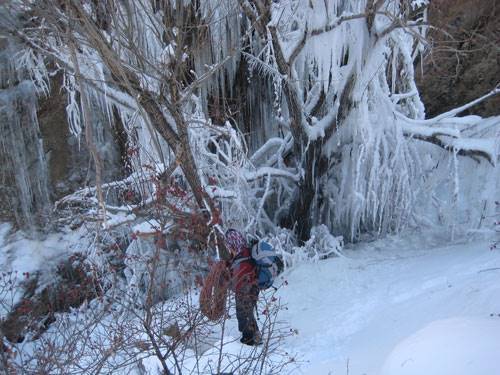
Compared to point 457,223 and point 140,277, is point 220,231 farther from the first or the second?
point 457,223

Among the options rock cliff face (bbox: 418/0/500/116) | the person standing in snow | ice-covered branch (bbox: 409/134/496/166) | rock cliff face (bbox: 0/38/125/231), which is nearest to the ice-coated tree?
ice-covered branch (bbox: 409/134/496/166)

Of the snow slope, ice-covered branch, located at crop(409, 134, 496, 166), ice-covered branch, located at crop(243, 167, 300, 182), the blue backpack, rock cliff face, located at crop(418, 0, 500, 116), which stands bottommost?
the snow slope

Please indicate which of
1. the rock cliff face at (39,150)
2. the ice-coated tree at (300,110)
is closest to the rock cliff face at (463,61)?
the ice-coated tree at (300,110)

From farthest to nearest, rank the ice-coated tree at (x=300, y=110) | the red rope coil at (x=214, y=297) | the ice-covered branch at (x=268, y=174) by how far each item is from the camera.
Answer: the ice-covered branch at (x=268, y=174) → the ice-coated tree at (x=300, y=110) → the red rope coil at (x=214, y=297)

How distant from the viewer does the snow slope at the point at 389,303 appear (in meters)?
2.59

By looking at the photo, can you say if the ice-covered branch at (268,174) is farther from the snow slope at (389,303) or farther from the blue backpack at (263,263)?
the blue backpack at (263,263)

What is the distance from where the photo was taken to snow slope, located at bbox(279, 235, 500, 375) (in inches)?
102

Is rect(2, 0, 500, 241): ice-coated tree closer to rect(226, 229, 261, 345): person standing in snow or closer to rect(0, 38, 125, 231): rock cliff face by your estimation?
rect(226, 229, 261, 345): person standing in snow

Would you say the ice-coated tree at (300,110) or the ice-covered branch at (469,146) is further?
the ice-covered branch at (469,146)

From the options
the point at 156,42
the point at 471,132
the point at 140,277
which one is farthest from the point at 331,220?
the point at 156,42

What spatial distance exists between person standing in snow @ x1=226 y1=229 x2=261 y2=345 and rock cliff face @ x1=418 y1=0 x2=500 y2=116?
13.4 feet

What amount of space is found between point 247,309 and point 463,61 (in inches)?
212

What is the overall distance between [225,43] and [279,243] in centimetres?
248

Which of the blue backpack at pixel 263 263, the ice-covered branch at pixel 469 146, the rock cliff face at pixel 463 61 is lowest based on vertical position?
the blue backpack at pixel 263 263
